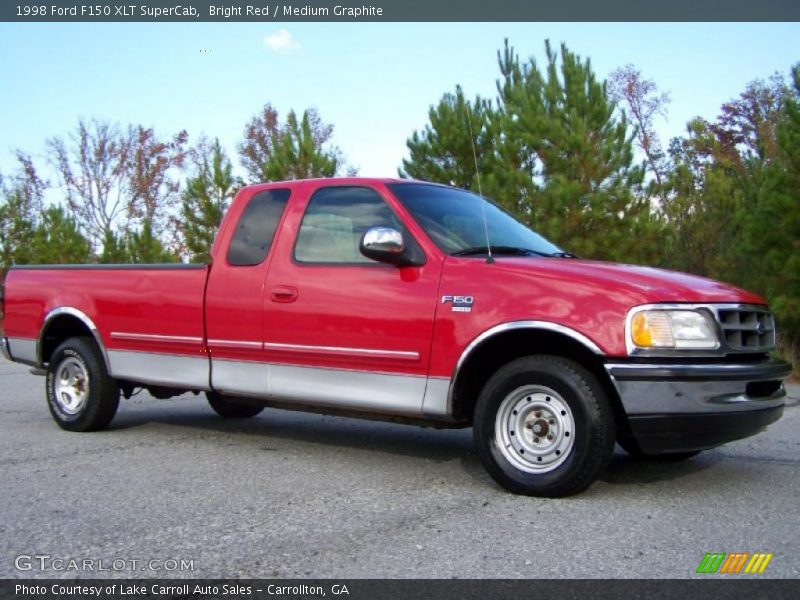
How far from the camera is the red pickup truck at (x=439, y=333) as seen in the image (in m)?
4.55

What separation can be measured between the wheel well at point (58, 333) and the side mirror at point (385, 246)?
3.11 m

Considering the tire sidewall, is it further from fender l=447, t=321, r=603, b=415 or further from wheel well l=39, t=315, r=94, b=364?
fender l=447, t=321, r=603, b=415

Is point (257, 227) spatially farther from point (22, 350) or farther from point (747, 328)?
point (747, 328)

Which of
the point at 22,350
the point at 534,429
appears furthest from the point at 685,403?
the point at 22,350

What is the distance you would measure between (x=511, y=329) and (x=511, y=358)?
1.32 ft

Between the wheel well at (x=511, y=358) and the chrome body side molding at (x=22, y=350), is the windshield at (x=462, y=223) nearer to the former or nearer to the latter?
the wheel well at (x=511, y=358)

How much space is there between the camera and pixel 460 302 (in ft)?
16.5

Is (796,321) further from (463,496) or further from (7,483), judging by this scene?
(7,483)

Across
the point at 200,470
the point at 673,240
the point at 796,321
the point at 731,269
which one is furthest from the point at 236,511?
the point at 673,240

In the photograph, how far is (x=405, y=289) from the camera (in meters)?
5.23

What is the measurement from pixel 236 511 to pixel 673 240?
40.8 ft

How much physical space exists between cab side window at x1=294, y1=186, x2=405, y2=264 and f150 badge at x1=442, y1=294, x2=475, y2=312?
0.71 meters

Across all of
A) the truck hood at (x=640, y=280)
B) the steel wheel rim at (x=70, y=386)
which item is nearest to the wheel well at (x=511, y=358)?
the truck hood at (x=640, y=280)

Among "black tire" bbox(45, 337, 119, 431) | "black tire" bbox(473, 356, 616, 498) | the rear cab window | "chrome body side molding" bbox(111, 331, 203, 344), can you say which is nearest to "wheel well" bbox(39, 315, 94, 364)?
"black tire" bbox(45, 337, 119, 431)
